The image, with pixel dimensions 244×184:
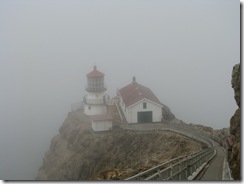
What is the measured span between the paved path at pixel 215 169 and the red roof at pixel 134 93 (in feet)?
6.21

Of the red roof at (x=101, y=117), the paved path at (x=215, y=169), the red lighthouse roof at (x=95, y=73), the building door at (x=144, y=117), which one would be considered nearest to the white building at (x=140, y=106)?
the building door at (x=144, y=117)

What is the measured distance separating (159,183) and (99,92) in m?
5.88

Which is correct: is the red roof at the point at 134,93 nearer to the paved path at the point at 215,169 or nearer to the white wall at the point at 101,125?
the white wall at the point at 101,125

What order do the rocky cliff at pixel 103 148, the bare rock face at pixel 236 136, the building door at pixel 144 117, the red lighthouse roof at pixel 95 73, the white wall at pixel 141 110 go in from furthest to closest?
the building door at pixel 144 117 → the white wall at pixel 141 110 → the red lighthouse roof at pixel 95 73 → the rocky cliff at pixel 103 148 → the bare rock face at pixel 236 136

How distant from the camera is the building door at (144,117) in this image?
354 inches

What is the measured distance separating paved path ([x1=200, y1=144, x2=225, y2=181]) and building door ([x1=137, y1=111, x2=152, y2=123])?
2.42m

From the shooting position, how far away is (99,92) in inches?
369

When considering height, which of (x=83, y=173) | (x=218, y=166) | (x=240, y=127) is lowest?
(x=83, y=173)

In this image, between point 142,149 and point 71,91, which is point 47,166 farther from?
point 142,149

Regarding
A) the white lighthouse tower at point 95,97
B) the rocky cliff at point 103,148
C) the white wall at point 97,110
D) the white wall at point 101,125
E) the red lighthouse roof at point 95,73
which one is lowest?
the rocky cliff at point 103,148

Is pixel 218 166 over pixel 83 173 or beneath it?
over

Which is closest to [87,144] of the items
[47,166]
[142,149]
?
[142,149]

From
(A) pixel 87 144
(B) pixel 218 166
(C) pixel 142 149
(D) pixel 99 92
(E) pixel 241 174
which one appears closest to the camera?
(E) pixel 241 174

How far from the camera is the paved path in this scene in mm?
4516
